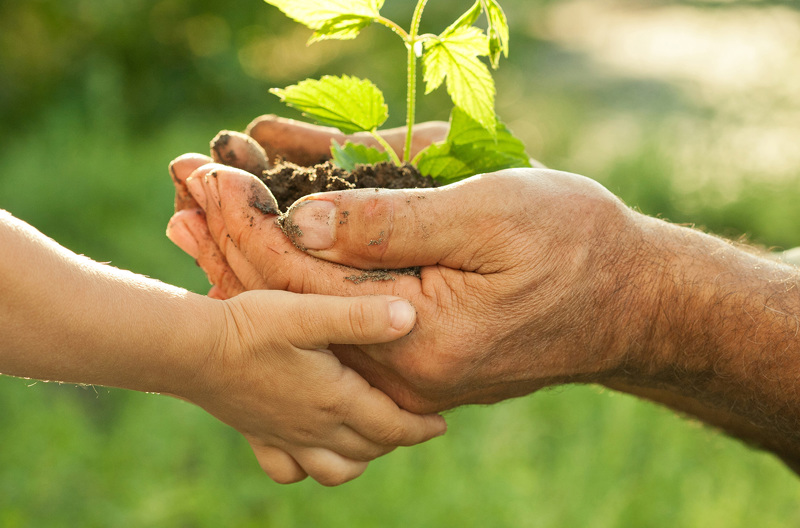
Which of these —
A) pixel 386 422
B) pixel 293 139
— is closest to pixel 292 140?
pixel 293 139

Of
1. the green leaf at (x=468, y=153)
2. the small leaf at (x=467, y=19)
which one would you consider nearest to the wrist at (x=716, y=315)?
the green leaf at (x=468, y=153)

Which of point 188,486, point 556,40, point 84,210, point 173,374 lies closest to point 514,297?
point 173,374

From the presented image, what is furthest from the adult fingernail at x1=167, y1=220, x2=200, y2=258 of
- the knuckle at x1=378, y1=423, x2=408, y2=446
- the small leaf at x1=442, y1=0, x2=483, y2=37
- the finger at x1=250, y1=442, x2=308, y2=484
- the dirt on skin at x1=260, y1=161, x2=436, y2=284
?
the small leaf at x1=442, y1=0, x2=483, y2=37

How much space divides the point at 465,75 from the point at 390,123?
11.2 ft

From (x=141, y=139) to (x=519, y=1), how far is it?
11.4ft

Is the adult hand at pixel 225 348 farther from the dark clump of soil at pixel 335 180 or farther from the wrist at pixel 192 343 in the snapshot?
the dark clump of soil at pixel 335 180

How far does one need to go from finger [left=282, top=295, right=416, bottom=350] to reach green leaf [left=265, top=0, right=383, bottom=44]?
50 cm

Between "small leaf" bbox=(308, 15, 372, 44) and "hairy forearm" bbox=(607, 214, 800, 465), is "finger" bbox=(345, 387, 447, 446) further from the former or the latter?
"small leaf" bbox=(308, 15, 372, 44)

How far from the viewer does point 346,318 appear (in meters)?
1.33

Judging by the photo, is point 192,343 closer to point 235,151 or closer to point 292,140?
point 235,151

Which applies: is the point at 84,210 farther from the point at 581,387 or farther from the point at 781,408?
the point at 781,408

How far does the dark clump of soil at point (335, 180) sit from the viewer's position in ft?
4.81

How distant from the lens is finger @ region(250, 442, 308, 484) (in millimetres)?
1652

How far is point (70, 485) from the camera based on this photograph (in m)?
2.50
